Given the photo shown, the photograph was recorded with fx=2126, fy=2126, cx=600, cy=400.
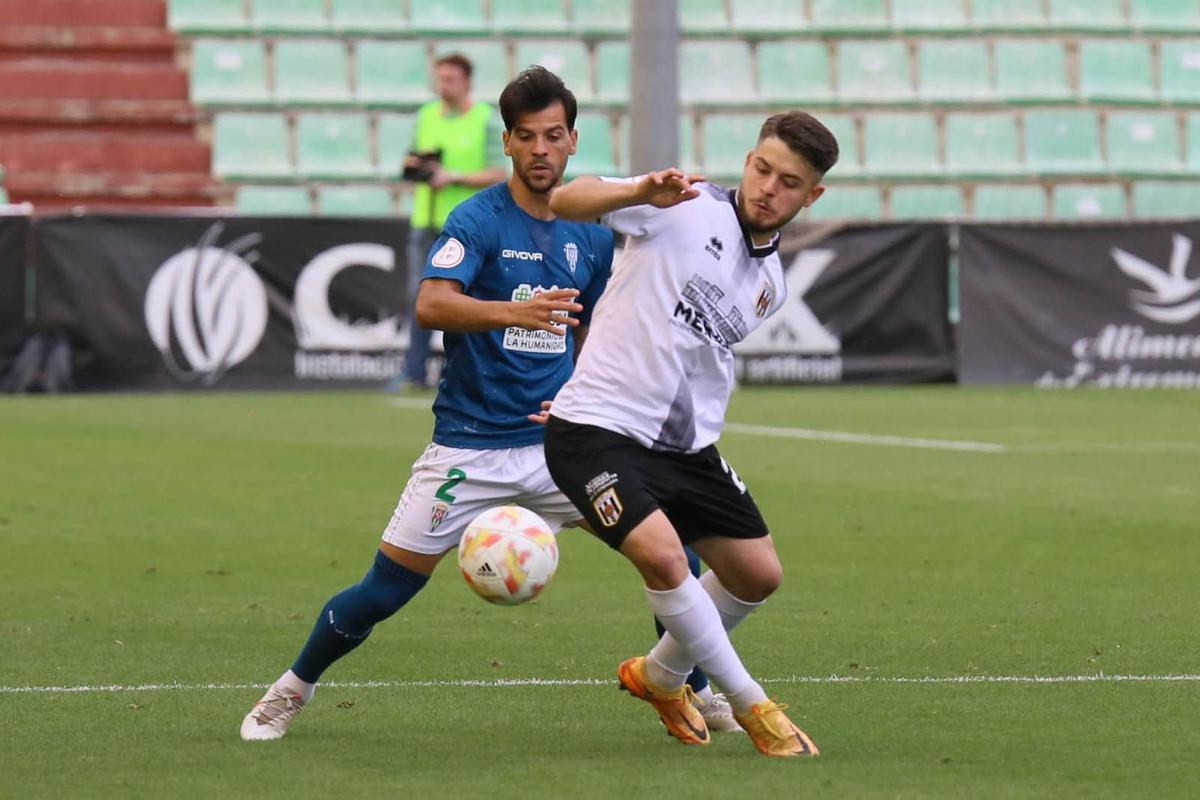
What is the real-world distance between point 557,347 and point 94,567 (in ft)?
13.0

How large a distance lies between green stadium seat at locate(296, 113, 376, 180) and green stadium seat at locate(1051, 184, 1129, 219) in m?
7.71

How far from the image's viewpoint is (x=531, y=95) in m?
6.05

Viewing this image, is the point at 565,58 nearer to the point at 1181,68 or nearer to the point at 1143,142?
the point at 1143,142

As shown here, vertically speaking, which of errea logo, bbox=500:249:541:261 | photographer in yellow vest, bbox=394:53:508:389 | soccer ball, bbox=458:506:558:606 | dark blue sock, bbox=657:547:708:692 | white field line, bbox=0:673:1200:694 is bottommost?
white field line, bbox=0:673:1200:694

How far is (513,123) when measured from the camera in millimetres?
6137

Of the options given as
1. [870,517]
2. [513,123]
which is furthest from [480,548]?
[870,517]

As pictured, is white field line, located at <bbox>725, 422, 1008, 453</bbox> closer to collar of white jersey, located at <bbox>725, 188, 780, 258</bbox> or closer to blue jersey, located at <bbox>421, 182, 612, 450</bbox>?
blue jersey, located at <bbox>421, 182, 612, 450</bbox>

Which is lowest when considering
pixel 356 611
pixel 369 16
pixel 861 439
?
pixel 861 439

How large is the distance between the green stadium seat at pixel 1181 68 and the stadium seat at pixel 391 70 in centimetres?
877

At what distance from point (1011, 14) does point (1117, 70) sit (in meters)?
1.41

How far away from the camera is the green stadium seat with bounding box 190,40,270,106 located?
75.7ft

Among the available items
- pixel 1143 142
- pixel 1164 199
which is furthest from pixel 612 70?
pixel 1164 199

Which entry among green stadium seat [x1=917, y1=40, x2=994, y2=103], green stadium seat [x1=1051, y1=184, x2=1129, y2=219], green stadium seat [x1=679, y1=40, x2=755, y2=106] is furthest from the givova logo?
green stadium seat [x1=1051, y1=184, x2=1129, y2=219]

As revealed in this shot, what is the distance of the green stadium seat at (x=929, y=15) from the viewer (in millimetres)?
24609
